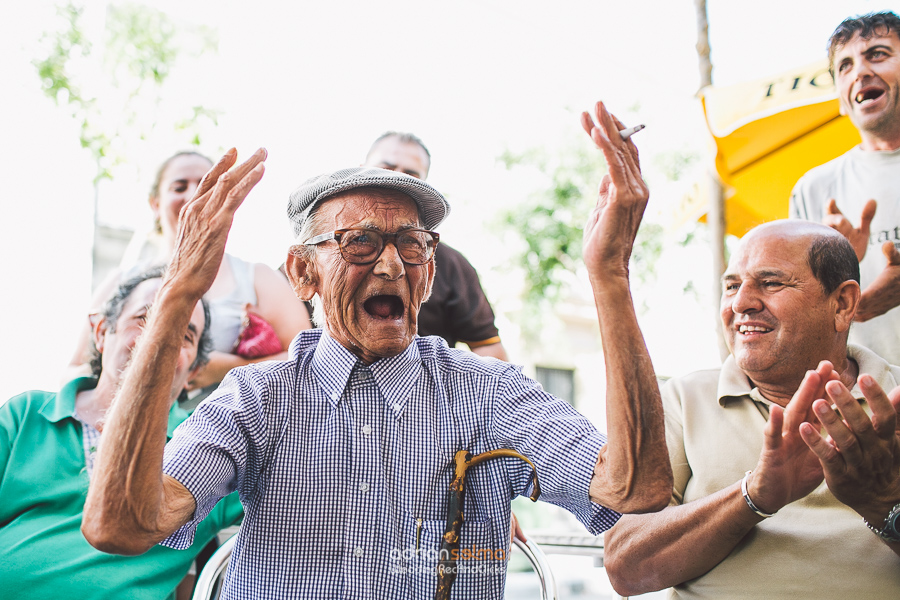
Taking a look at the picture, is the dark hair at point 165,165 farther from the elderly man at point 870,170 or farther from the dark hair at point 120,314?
the elderly man at point 870,170

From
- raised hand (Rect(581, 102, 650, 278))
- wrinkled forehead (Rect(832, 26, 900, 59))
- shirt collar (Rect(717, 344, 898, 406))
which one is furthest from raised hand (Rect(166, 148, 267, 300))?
wrinkled forehead (Rect(832, 26, 900, 59))

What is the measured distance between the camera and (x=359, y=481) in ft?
6.38

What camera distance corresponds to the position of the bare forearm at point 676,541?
2.04 meters

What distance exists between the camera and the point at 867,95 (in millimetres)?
2975

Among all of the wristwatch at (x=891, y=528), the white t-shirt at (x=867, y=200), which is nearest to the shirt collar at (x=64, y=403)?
the wristwatch at (x=891, y=528)

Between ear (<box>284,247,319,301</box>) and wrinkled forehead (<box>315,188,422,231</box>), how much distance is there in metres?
0.15

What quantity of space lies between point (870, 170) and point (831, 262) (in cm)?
90

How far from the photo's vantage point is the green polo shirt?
232 cm

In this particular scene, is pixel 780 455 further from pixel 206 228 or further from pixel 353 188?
pixel 206 228

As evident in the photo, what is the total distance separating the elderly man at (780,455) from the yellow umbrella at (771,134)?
5.07 feet

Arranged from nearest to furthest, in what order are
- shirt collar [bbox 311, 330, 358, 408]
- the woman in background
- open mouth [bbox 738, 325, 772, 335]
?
shirt collar [bbox 311, 330, 358, 408]
open mouth [bbox 738, 325, 772, 335]
the woman in background

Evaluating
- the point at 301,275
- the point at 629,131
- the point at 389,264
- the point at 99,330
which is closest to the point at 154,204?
the point at 99,330

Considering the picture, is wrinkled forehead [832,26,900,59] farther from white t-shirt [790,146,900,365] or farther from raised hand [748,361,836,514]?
raised hand [748,361,836,514]

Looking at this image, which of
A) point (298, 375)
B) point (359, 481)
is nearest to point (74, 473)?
point (298, 375)
